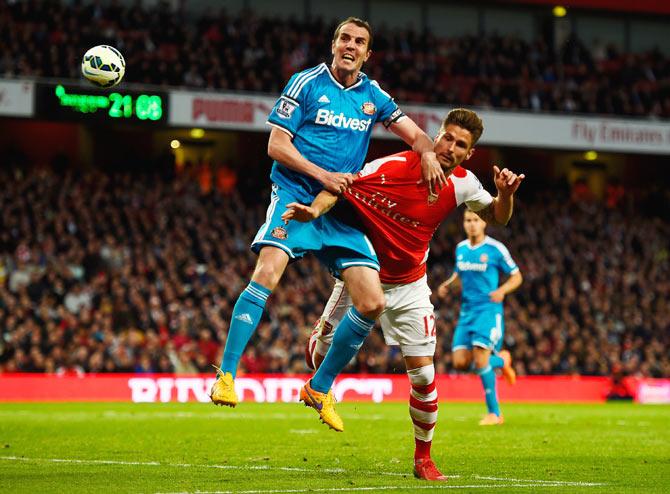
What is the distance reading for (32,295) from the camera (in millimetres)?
24875

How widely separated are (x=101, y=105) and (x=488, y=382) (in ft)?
40.3

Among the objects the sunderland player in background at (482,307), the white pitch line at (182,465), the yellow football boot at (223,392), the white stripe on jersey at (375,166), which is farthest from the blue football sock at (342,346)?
the sunderland player in background at (482,307)

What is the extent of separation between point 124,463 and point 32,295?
54.4 ft

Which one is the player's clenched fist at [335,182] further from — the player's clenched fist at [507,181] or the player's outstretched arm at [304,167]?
the player's clenched fist at [507,181]

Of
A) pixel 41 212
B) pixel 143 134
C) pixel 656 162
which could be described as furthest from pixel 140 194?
pixel 656 162

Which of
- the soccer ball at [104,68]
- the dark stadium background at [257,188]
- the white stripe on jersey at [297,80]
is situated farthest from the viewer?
the dark stadium background at [257,188]

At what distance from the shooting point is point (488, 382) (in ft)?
51.2

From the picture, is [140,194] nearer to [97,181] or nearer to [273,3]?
[97,181]

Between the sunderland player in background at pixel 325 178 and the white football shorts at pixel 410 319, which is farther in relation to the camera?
the white football shorts at pixel 410 319

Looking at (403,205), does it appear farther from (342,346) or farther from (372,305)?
(342,346)

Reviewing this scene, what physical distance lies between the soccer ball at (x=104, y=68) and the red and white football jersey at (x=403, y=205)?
411cm

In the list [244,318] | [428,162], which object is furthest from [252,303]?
[428,162]

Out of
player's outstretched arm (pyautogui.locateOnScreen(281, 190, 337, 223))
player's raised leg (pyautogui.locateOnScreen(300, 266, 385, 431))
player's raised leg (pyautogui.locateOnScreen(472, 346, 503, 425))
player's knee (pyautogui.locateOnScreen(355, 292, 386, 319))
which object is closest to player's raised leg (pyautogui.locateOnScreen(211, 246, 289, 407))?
player's outstretched arm (pyautogui.locateOnScreen(281, 190, 337, 223))

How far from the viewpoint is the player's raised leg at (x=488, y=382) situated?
15.6 meters
